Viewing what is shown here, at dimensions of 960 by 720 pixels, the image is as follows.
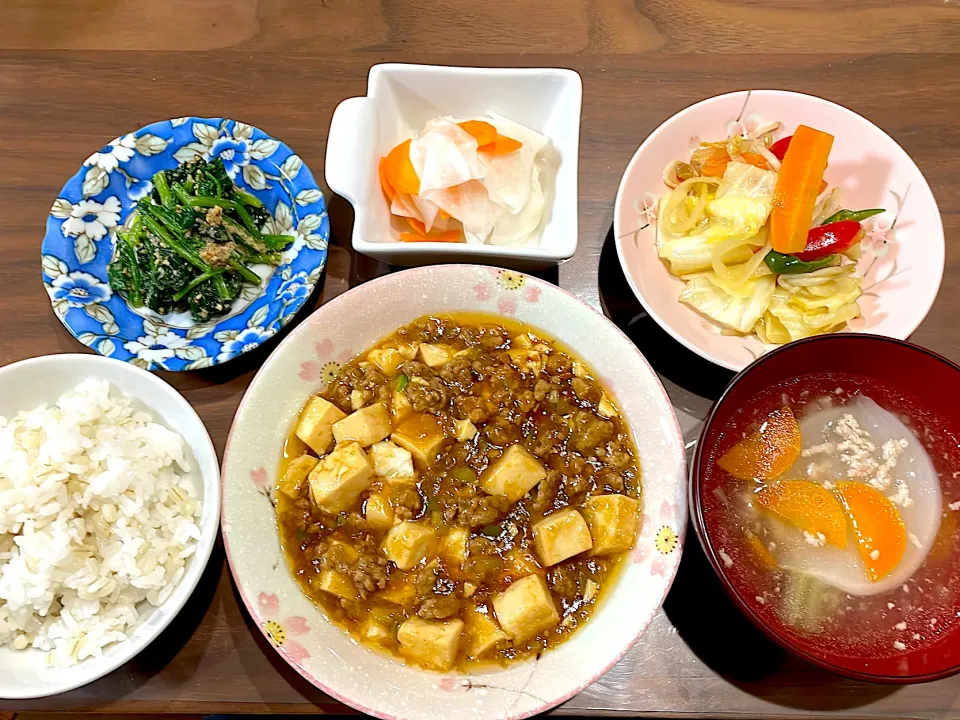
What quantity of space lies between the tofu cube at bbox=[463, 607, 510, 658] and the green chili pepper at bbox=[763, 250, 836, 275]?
54.0 inches

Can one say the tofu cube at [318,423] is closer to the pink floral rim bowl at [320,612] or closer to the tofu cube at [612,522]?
the pink floral rim bowl at [320,612]

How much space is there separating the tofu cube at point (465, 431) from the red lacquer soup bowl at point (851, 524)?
610 mm

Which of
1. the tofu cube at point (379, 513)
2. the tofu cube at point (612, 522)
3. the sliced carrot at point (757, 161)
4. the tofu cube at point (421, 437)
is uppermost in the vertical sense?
the sliced carrot at point (757, 161)

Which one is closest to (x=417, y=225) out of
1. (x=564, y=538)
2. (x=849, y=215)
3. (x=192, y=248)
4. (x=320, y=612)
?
(x=192, y=248)

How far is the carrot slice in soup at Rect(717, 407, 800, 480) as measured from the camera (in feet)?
5.78

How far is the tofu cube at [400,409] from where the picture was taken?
6.26ft

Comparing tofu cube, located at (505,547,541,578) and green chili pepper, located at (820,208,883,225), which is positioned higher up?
green chili pepper, located at (820,208,883,225)

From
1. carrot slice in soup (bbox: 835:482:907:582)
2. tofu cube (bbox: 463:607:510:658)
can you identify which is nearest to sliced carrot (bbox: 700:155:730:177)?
carrot slice in soup (bbox: 835:482:907:582)

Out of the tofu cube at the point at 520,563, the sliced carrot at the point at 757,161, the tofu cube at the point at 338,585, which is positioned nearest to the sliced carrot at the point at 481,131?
the sliced carrot at the point at 757,161

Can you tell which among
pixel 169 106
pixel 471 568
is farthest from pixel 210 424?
pixel 169 106

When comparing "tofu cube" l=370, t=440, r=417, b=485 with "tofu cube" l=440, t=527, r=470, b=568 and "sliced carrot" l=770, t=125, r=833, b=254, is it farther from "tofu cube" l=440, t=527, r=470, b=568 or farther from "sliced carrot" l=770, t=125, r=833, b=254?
"sliced carrot" l=770, t=125, r=833, b=254

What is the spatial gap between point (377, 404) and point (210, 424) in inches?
23.5

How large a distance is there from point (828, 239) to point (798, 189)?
186 mm

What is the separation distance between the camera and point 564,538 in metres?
1.80
